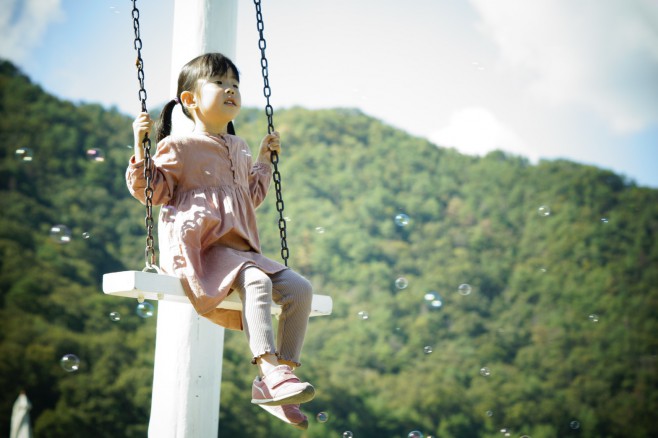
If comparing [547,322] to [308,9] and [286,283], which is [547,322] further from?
[286,283]

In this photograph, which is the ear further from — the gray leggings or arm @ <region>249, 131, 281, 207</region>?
the gray leggings

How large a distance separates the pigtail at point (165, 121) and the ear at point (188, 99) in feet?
0.35

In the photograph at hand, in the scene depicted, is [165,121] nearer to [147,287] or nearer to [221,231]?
[221,231]

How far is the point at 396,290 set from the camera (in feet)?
44.2

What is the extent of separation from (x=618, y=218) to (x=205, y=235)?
1260cm

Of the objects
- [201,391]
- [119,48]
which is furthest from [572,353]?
[201,391]

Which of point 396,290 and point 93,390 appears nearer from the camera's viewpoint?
point 93,390

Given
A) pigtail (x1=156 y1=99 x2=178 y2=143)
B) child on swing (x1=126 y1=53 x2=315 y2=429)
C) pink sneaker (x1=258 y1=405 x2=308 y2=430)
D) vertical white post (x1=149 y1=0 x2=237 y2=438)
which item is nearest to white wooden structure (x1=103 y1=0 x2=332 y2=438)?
vertical white post (x1=149 y1=0 x2=237 y2=438)

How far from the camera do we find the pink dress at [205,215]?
2.58 metres

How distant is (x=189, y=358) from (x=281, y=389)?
838 millimetres

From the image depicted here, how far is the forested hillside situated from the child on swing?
9.01 metres

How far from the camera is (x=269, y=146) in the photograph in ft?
9.90

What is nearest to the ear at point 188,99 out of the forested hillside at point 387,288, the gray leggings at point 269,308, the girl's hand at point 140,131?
the girl's hand at point 140,131

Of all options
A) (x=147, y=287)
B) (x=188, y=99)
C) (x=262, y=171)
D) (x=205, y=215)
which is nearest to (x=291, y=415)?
(x=147, y=287)
